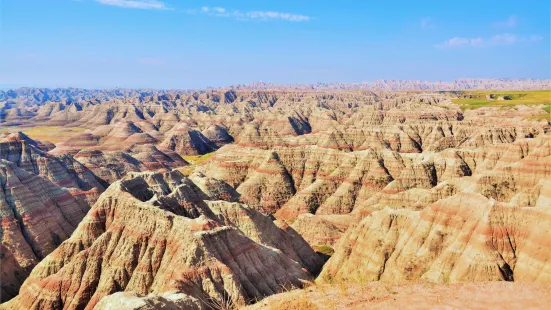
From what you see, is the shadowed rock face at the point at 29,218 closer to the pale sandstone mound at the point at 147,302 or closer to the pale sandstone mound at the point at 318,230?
the pale sandstone mound at the point at 147,302

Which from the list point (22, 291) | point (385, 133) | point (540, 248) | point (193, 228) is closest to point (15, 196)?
point (22, 291)

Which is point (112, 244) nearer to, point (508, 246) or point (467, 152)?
point (508, 246)

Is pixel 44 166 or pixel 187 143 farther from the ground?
pixel 44 166

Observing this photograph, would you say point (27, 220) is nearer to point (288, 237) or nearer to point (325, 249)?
point (288, 237)

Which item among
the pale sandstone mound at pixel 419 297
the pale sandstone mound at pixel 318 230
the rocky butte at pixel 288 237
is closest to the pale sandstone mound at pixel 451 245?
the rocky butte at pixel 288 237

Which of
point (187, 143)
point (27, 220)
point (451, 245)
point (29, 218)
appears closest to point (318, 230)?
point (451, 245)

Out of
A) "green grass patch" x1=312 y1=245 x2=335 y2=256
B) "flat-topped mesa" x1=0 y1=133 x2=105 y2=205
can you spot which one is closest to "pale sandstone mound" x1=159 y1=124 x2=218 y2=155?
"flat-topped mesa" x1=0 y1=133 x2=105 y2=205
